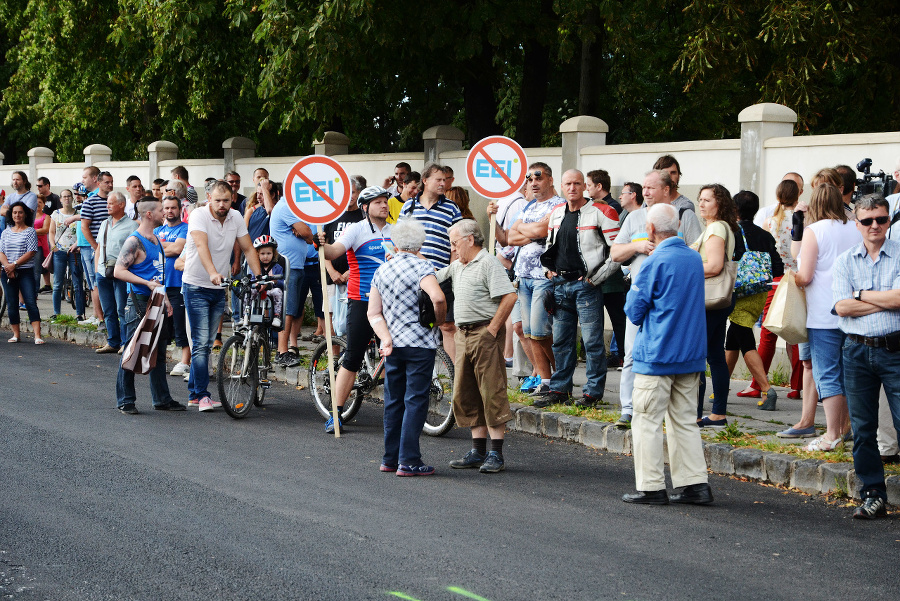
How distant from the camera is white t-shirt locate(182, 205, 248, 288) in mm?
10602

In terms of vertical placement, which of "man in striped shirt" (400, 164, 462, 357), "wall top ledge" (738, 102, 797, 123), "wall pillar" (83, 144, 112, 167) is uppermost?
"wall pillar" (83, 144, 112, 167)

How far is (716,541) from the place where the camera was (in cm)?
638

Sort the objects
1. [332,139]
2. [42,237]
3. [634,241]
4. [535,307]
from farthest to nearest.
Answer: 1. [42,237]
2. [332,139]
3. [535,307]
4. [634,241]

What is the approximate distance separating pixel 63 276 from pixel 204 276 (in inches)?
337

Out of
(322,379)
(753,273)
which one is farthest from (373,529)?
(753,273)

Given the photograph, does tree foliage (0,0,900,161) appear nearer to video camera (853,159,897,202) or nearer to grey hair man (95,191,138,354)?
grey hair man (95,191,138,354)

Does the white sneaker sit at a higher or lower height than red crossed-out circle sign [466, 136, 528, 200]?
lower

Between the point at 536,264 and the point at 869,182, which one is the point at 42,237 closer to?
the point at 536,264

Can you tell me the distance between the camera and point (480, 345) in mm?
8156

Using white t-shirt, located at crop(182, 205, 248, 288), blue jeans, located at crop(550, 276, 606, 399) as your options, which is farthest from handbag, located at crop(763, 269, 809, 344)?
white t-shirt, located at crop(182, 205, 248, 288)

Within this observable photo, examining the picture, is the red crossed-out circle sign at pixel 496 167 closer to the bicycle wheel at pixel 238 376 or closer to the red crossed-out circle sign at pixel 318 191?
the red crossed-out circle sign at pixel 318 191

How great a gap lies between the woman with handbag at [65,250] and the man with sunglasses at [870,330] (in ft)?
42.2

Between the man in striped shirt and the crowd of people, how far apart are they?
0.06ft

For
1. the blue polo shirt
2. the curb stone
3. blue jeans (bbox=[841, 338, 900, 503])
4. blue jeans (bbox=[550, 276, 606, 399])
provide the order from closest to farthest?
1. blue jeans (bbox=[841, 338, 900, 503])
2. the curb stone
3. blue jeans (bbox=[550, 276, 606, 399])
4. the blue polo shirt
